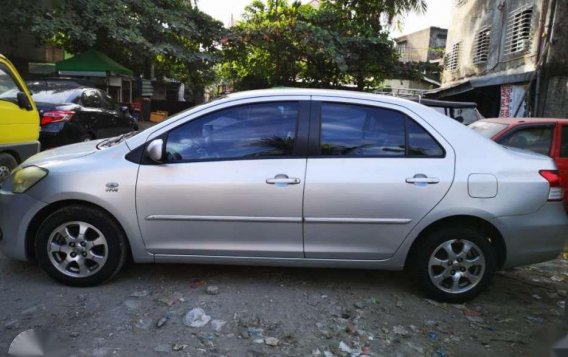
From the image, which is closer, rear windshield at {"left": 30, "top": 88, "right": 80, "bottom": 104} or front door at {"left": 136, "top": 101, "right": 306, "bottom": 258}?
front door at {"left": 136, "top": 101, "right": 306, "bottom": 258}

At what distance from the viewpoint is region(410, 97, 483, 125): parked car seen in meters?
8.70

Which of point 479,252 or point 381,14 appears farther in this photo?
point 381,14

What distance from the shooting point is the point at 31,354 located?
2.08m

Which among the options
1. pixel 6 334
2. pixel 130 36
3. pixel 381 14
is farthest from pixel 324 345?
pixel 381 14

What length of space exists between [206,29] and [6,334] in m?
15.2

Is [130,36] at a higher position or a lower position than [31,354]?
higher

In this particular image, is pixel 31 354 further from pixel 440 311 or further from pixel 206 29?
pixel 206 29

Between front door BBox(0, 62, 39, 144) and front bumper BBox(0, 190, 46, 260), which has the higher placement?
front door BBox(0, 62, 39, 144)

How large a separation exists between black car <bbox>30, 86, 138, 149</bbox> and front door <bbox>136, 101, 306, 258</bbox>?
17.5 feet

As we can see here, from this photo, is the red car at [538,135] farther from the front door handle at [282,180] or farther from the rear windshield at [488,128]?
the front door handle at [282,180]

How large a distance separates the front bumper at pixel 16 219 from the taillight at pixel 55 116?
485 centimetres

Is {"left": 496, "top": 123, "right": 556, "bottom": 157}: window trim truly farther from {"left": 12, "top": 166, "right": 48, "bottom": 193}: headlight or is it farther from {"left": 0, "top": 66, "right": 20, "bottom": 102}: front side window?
{"left": 0, "top": 66, "right": 20, "bottom": 102}: front side window

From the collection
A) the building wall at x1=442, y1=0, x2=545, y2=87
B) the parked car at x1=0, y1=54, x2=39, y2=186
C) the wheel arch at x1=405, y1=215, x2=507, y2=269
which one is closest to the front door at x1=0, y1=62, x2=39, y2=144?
the parked car at x1=0, y1=54, x2=39, y2=186

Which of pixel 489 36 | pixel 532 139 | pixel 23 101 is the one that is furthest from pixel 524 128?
pixel 489 36
